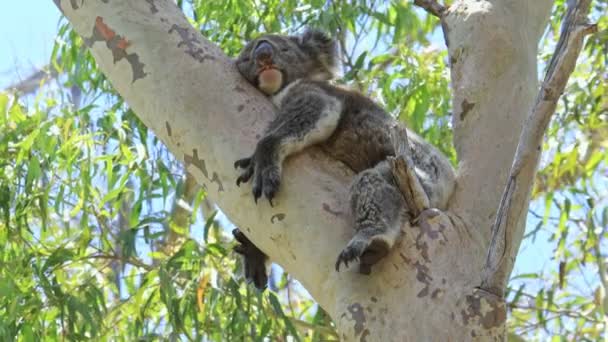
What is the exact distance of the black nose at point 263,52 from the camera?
10.7 ft

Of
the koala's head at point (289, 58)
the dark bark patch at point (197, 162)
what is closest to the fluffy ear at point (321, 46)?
the koala's head at point (289, 58)

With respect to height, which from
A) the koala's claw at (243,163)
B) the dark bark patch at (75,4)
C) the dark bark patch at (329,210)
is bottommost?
the dark bark patch at (329,210)

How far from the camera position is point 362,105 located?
3191 mm

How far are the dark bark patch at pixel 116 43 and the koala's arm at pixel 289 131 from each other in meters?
0.40

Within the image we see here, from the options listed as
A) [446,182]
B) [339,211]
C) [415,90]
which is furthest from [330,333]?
[339,211]

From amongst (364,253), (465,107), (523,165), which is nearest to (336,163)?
(465,107)

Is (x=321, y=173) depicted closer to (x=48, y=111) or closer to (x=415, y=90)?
(x=415, y=90)

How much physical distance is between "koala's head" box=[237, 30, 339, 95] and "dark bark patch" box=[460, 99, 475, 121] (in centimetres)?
66

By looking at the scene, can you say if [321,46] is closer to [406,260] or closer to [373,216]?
[373,216]

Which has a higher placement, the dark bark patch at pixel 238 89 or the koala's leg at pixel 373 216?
the dark bark patch at pixel 238 89

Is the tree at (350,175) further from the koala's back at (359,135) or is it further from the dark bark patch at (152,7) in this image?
the koala's back at (359,135)

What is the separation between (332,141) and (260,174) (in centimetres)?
75

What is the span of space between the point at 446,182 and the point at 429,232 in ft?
1.53

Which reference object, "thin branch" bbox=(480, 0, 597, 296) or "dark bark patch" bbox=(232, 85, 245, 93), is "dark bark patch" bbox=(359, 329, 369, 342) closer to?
"thin branch" bbox=(480, 0, 597, 296)
